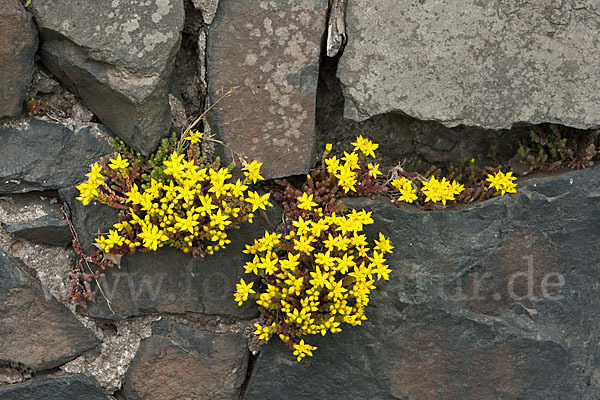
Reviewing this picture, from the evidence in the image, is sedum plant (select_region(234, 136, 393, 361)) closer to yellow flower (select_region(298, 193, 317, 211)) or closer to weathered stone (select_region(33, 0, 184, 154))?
yellow flower (select_region(298, 193, 317, 211))

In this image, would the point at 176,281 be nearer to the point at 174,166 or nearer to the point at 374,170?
the point at 174,166

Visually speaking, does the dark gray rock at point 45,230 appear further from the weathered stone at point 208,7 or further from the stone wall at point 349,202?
the weathered stone at point 208,7

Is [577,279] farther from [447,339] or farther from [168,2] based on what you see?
[168,2]

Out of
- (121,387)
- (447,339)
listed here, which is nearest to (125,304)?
(121,387)

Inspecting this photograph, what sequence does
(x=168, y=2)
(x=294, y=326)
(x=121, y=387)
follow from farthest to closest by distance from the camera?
(x=121, y=387)
(x=294, y=326)
(x=168, y=2)

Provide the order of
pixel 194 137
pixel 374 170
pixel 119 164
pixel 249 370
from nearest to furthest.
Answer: pixel 119 164
pixel 194 137
pixel 374 170
pixel 249 370

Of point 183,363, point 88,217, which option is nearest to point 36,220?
point 88,217

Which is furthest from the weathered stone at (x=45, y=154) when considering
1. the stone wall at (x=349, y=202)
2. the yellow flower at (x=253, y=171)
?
the yellow flower at (x=253, y=171)
